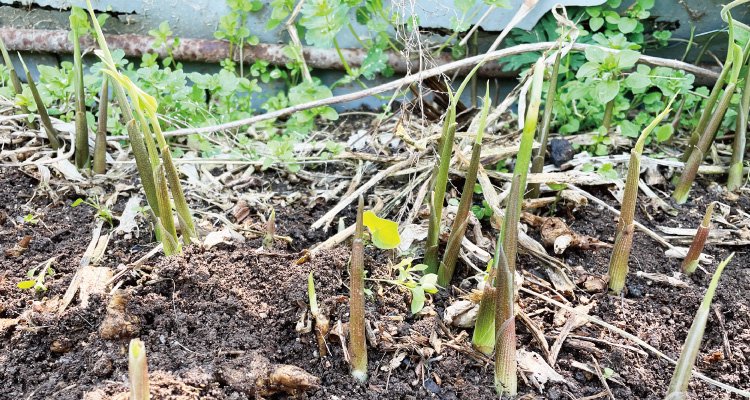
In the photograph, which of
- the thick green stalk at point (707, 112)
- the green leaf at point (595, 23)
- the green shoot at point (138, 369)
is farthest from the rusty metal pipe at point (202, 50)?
the green shoot at point (138, 369)

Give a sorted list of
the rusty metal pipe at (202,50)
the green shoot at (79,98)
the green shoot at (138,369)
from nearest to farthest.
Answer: the green shoot at (138,369)
the green shoot at (79,98)
the rusty metal pipe at (202,50)

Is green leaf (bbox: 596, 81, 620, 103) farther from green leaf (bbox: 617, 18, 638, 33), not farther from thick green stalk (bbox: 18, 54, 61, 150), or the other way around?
thick green stalk (bbox: 18, 54, 61, 150)

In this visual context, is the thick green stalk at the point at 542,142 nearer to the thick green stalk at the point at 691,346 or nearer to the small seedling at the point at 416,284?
the small seedling at the point at 416,284

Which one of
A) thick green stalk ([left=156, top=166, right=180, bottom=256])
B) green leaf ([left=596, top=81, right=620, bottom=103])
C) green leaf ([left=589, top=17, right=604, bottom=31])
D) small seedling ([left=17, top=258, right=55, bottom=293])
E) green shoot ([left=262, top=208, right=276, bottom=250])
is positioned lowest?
small seedling ([left=17, top=258, right=55, bottom=293])

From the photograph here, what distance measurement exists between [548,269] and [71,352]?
1091mm

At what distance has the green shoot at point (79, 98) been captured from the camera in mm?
1661

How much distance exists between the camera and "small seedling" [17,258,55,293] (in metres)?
1.42

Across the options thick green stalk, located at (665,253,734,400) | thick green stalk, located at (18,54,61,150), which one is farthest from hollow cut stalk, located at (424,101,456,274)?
thick green stalk, located at (18,54,61,150)

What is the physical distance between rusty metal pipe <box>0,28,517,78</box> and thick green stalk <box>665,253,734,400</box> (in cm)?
158

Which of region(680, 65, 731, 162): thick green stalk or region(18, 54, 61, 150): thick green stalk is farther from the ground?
region(680, 65, 731, 162): thick green stalk

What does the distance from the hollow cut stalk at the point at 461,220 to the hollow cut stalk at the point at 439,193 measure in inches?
1.4

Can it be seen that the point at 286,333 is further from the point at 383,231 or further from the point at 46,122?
the point at 46,122

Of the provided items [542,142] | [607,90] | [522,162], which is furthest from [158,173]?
[607,90]

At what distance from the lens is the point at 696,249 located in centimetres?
151
